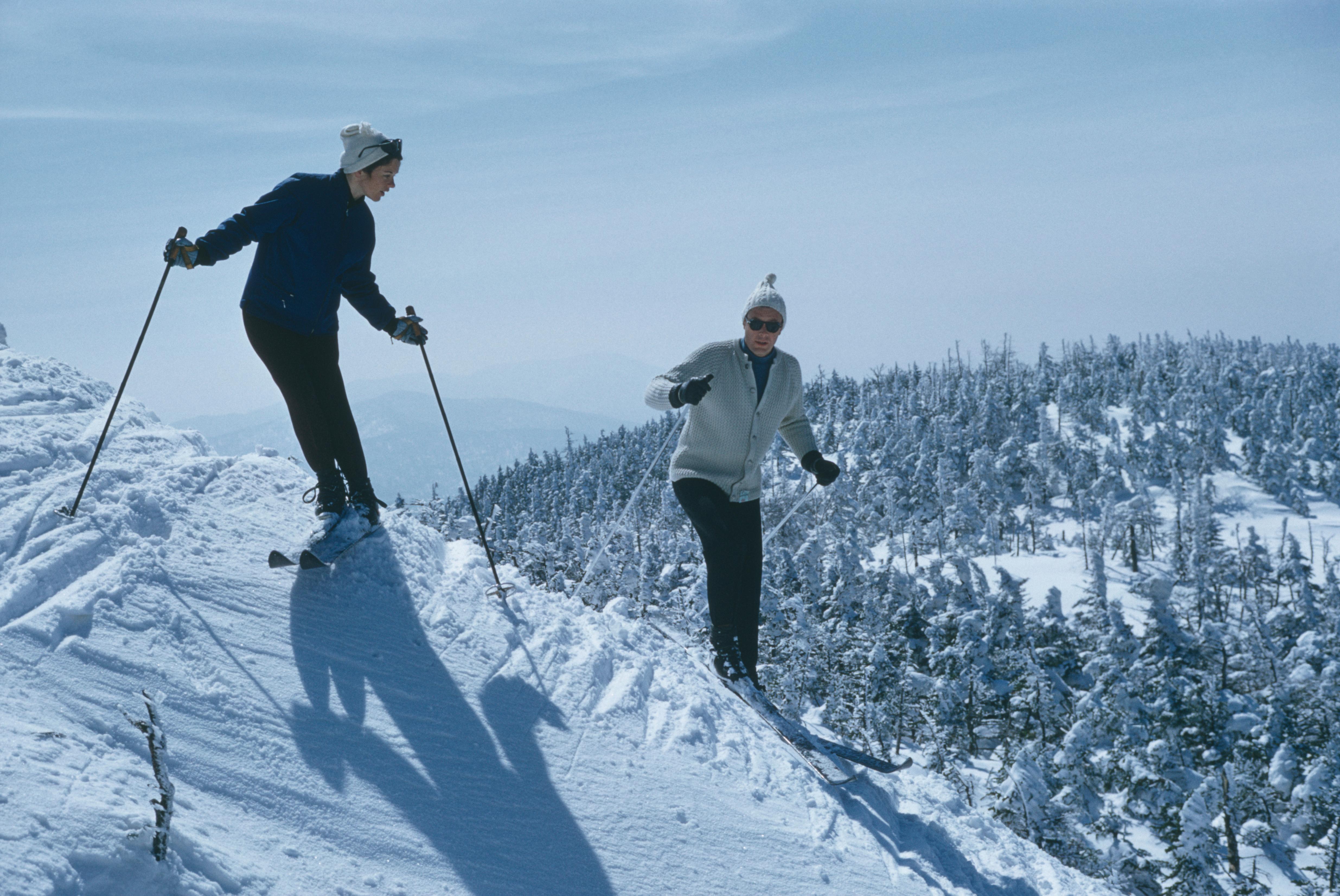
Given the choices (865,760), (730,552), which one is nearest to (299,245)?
(730,552)

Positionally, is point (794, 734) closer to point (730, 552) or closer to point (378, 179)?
point (730, 552)

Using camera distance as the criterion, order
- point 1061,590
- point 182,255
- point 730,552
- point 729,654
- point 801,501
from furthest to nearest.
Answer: point 1061,590
point 801,501
point 729,654
point 730,552
point 182,255

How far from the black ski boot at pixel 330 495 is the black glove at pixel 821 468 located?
316cm

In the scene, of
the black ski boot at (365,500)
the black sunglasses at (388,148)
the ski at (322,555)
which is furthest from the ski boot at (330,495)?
the black sunglasses at (388,148)

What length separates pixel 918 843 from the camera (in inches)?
193

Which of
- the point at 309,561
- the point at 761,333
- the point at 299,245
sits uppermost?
the point at 299,245

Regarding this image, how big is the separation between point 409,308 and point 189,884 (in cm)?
395

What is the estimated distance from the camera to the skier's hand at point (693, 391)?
5.38 metres

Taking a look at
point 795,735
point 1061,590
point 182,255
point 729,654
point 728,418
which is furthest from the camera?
point 1061,590

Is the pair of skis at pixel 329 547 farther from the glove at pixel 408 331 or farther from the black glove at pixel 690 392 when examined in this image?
the black glove at pixel 690 392

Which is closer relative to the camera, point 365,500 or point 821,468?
point 365,500

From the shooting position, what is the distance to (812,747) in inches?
211

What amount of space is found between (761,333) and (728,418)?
626mm

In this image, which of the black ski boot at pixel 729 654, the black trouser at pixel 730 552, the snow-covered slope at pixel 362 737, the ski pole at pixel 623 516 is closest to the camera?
the snow-covered slope at pixel 362 737
